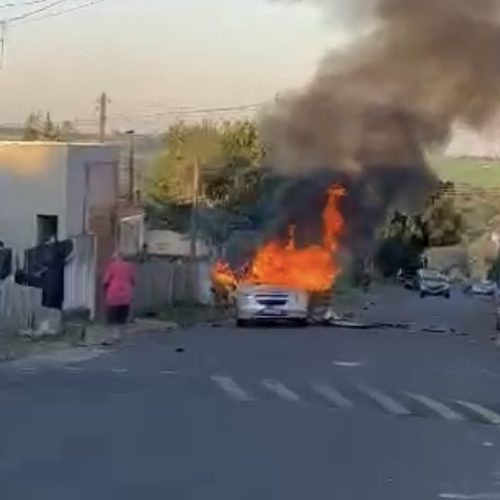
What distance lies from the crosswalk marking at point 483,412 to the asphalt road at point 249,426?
0.05ft

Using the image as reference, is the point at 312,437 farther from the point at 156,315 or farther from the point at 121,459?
the point at 156,315

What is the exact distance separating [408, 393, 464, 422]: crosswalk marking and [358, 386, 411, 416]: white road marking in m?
0.30

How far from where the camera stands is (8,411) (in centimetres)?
1403

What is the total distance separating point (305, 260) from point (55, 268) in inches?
318

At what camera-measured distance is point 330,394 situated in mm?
16641

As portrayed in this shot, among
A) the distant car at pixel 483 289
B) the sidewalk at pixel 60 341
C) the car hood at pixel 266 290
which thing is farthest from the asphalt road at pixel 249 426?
the distant car at pixel 483 289

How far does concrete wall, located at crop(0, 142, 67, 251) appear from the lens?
40.3 m

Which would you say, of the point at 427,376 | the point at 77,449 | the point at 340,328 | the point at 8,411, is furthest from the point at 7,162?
the point at 77,449

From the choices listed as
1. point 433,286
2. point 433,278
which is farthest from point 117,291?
point 433,278

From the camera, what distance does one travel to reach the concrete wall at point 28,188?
4028cm

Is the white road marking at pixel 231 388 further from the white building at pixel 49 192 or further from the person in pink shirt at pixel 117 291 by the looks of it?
the white building at pixel 49 192

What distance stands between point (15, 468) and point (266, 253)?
3042 cm

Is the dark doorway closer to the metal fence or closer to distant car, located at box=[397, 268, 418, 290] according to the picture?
the metal fence

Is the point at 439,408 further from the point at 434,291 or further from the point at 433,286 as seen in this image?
the point at 433,286
